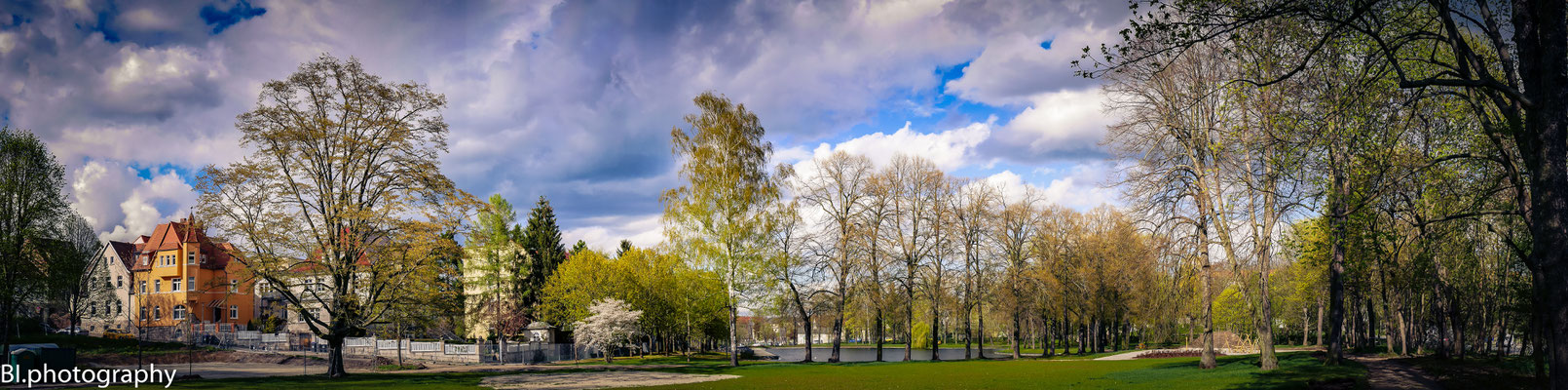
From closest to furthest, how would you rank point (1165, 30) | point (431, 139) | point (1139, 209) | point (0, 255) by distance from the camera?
point (1165, 30), point (1139, 209), point (431, 139), point (0, 255)

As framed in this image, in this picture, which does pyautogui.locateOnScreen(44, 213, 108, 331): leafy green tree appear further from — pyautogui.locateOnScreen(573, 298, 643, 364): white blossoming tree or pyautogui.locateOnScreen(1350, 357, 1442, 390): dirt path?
pyautogui.locateOnScreen(1350, 357, 1442, 390): dirt path

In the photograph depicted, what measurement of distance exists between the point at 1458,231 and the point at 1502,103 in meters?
6.83

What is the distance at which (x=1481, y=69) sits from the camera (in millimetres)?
11758

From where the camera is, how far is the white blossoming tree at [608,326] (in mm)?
49875

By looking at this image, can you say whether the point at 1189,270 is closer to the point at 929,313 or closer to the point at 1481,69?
the point at 1481,69

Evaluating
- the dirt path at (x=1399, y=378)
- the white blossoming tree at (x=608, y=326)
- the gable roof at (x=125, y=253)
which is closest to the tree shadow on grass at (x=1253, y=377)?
the dirt path at (x=1399, y=378)

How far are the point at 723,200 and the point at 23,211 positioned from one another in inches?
1499

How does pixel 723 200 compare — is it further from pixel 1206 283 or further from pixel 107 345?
pixel 107 345

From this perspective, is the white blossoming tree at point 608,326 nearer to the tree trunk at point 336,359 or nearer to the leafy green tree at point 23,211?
the tree trunk at point 336,359

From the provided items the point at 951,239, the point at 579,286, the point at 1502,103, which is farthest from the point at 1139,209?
the point at 579,286

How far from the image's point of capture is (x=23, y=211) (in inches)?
1623

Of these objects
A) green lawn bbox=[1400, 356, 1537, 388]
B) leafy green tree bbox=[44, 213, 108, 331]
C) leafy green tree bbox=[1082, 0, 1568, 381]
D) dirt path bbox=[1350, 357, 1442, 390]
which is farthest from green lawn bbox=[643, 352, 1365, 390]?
leafy green tree bbox=[44, 213, 108, 331]

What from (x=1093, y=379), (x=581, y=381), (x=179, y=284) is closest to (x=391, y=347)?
(x=581, y=381)

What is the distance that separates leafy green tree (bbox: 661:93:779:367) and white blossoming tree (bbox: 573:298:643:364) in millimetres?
11950
